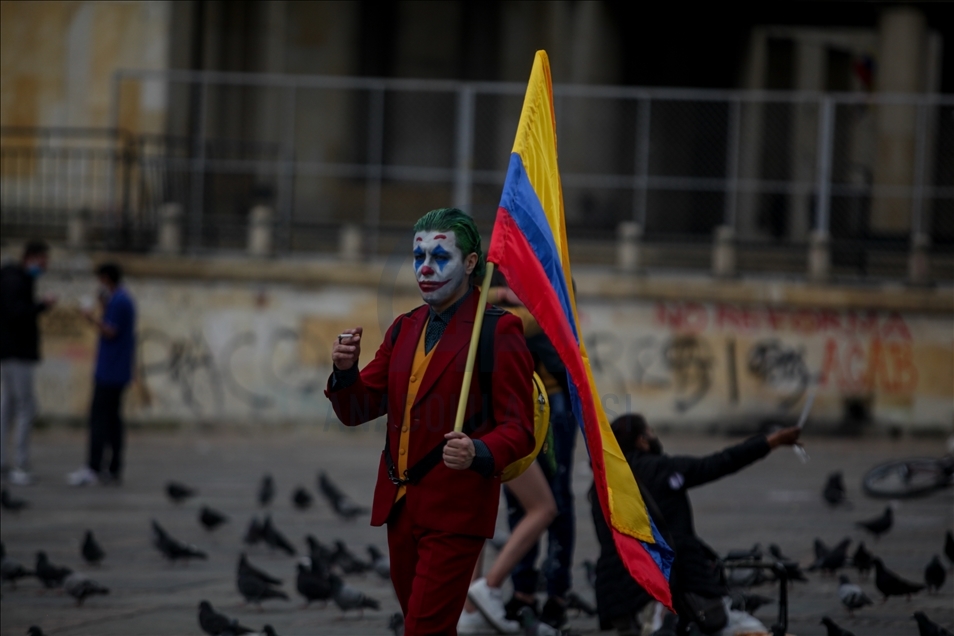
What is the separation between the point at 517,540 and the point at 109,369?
652 cm

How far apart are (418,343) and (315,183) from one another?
1680 centimetres

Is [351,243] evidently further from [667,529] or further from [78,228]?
[667,529]

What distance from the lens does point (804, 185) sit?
57.7 feet

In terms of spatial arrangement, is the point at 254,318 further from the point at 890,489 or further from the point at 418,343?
the point at 418,343

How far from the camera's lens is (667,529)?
6.00 meters

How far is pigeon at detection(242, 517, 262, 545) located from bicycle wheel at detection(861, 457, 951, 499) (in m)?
5.31

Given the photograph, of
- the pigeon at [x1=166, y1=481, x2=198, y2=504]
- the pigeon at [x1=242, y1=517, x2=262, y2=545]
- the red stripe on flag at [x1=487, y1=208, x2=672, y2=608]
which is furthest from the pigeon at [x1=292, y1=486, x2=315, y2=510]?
the red stripe on flag at [x1=487, y1=208, x2=672, y2=608]

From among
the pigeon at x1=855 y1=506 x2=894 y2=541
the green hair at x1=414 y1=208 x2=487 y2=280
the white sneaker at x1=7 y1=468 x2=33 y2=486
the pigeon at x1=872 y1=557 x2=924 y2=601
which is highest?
the green hair at x1=414 y1=208 x2=487 y2=280

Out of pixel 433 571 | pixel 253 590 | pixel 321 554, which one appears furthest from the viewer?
pixel 321 554

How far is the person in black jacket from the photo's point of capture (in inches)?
237

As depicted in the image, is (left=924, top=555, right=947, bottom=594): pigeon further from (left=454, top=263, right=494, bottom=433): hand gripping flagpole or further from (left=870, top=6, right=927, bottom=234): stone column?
(left=870, top=6, right=927, bottom=234): stone column

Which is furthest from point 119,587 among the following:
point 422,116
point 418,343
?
point 422,116

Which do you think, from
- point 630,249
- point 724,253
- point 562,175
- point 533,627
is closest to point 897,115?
point 724,253

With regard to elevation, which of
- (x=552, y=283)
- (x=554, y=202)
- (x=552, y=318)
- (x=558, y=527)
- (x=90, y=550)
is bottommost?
(x=90, y=550)
